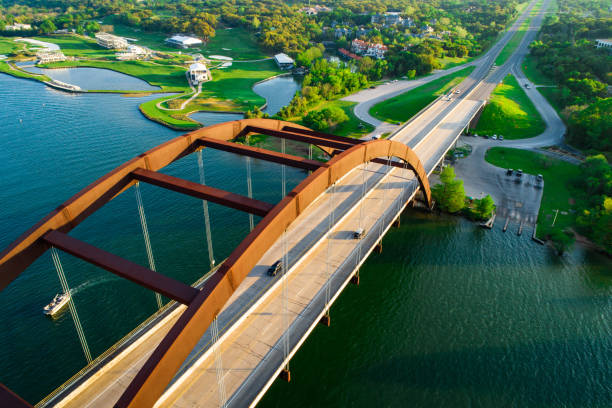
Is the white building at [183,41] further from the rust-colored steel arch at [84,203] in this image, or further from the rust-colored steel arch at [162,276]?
the rust-colored steel arch at [162,276]

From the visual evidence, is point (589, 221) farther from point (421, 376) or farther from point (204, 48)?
point (204, 48)

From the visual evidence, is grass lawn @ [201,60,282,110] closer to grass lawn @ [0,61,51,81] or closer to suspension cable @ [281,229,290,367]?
grass lawn @ [0,61,51,81]

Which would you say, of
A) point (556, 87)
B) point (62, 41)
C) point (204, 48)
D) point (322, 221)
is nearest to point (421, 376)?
point (322, 221)

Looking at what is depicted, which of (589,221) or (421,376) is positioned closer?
(421,376)

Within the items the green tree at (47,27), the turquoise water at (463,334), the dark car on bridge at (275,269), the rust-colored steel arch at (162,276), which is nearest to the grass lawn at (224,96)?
the dark car on bridge at (275,269)

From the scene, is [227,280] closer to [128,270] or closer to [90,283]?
[128,270]
